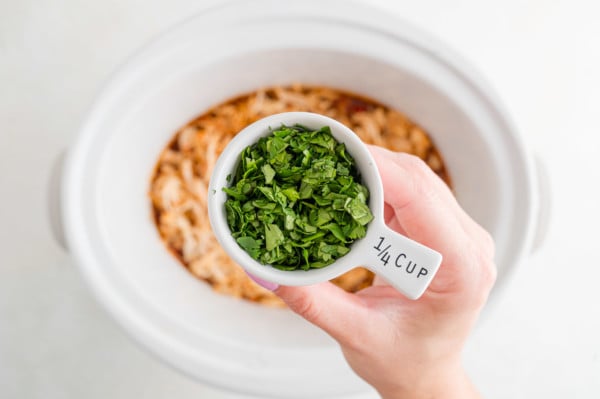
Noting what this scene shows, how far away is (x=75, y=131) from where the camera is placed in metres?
1.12

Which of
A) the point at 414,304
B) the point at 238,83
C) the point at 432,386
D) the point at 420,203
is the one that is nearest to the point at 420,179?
the point at 420,203

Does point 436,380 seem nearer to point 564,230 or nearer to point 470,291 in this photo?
point 470,291

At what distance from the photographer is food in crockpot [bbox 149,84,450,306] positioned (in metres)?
1.09

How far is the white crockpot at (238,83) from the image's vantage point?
2.98 ft

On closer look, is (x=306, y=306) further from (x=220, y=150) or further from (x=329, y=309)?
(x=220, y=150)

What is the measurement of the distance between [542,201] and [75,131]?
0.90 meters

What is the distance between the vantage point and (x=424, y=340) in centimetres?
78

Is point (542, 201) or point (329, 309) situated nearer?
point (329, 309)

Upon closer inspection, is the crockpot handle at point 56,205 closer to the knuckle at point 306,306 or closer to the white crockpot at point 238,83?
the white crockpot at point 238,83

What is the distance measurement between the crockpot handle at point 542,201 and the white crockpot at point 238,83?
0.21 feet

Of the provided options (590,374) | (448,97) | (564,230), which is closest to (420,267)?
(448,97)

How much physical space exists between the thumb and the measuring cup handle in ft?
0.59

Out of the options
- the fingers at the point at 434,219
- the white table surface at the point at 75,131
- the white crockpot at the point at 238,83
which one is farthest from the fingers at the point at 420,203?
the white table surface at the point at 75,131

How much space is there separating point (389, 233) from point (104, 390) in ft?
2.88
